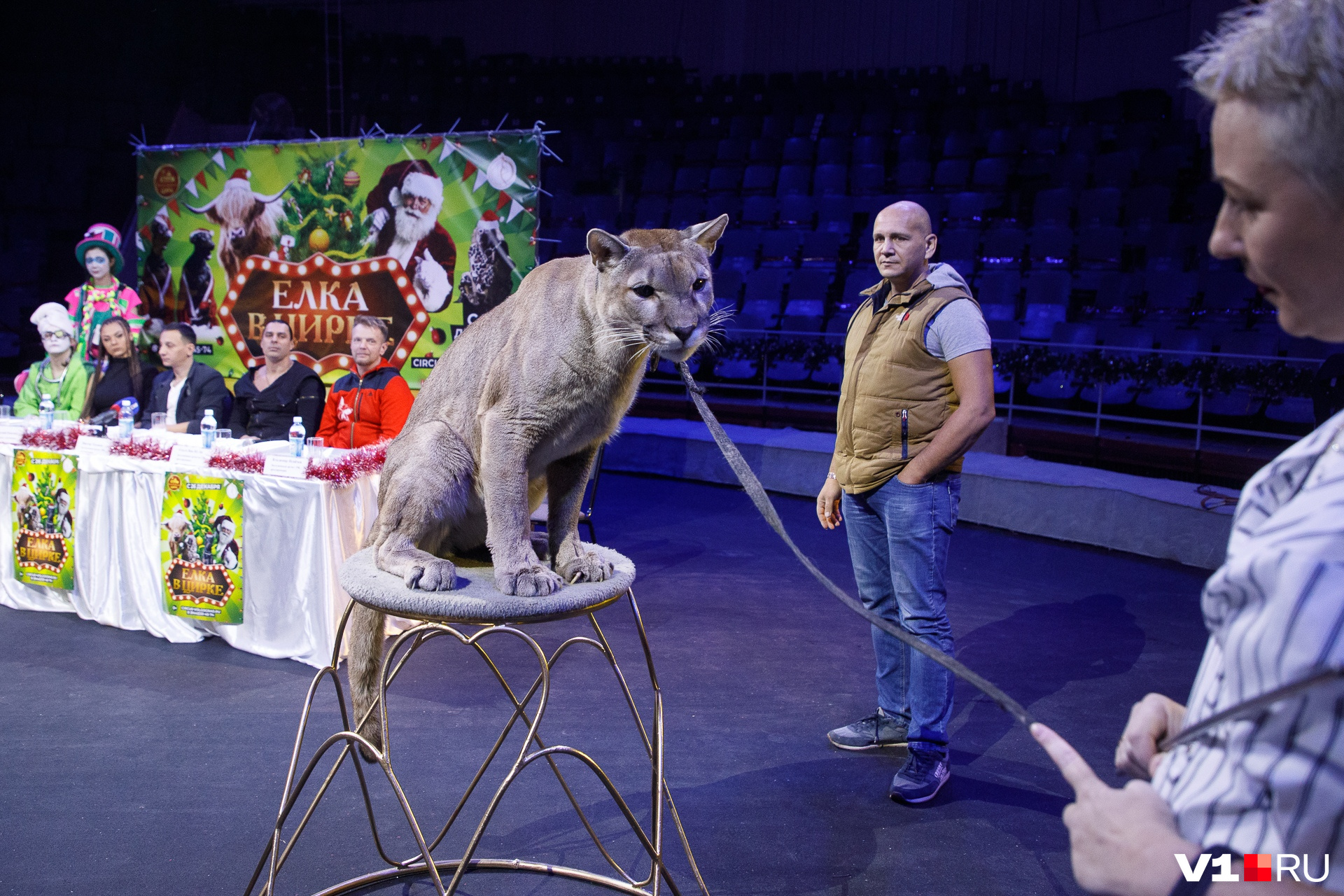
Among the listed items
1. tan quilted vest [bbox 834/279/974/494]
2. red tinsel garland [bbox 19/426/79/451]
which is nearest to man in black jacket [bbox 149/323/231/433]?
red tinsel garland [bbox 19/426/79/451]

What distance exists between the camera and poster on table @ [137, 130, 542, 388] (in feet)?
18.9

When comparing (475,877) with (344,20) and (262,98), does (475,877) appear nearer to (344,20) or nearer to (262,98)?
(262,98)

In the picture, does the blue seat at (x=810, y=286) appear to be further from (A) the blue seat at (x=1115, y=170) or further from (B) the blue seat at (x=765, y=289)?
(A) the blue seat at (x=1115, y=170)

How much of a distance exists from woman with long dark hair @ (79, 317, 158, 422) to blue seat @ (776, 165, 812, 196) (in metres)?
6.66

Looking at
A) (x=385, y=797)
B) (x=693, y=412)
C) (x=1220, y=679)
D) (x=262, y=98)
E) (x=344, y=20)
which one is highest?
(x=344, y=20)

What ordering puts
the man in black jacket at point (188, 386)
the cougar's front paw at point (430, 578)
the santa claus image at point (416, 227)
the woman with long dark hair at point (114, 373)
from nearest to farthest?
1. the cougar's front paw at point (430, 578)
2. the man in black jacket at point (188, 386)
3. the woman with long dark hair at point (114, 373)
4. the santa claus image at point (416, 227)

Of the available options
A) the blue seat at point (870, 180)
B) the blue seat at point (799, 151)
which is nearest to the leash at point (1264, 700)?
the blue seat at point (870, 180)

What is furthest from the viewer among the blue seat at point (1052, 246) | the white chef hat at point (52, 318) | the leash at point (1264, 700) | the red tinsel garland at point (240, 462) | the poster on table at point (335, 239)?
the blue seat at point (1052, 246)

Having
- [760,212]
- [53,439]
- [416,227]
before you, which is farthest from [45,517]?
[760,212]

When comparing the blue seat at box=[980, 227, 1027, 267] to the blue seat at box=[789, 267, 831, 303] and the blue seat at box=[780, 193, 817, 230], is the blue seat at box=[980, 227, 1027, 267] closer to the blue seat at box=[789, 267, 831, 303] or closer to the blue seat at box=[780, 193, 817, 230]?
the blue seat at box=[789, 267, 831, 303]

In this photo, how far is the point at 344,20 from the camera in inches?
513

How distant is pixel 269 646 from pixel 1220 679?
4.14m

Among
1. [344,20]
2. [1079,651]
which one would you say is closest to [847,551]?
[1079,651]

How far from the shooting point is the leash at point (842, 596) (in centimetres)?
93
